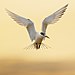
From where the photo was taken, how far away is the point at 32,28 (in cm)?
232

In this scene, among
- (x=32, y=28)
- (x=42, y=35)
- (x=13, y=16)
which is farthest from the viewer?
(x=32, y=28)

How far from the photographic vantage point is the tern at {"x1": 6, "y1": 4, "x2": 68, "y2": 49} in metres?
2.06

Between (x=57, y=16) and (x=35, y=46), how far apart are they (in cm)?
35

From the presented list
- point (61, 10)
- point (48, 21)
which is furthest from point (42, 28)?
point (61, 10)

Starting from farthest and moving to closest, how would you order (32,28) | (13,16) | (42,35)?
(32,28), (13,16), (42,35)

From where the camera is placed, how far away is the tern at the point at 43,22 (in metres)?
2.06

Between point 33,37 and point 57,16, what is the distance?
1.14ft

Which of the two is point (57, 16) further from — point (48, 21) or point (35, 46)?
point (35, 46)

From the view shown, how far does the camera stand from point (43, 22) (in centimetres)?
226

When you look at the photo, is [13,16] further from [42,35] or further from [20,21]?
[42,35]

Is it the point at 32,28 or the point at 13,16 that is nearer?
the point at 13,16

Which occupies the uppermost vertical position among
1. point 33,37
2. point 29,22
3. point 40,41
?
point 29,22

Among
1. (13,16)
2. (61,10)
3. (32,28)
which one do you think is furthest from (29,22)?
(61,10)

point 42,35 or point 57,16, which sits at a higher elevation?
point 57,16
